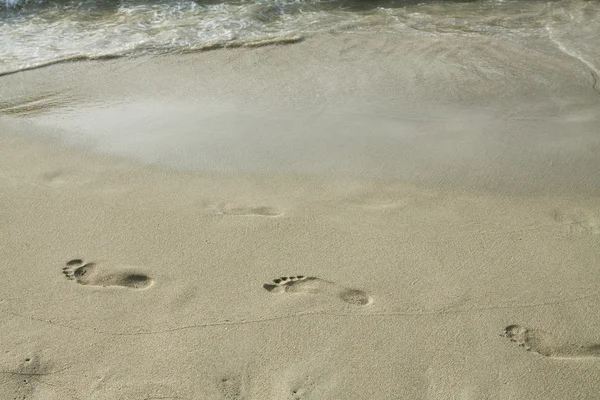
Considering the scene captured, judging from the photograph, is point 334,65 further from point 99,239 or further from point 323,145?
point 99,239

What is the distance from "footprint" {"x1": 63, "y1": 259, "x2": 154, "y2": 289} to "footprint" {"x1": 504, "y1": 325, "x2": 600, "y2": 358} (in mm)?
1697

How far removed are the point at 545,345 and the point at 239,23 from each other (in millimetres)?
5345

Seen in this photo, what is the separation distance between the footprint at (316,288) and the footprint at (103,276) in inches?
24.4

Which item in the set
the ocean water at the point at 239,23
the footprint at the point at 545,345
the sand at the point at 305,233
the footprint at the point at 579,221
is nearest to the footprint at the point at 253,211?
the sand at the point at 305,233

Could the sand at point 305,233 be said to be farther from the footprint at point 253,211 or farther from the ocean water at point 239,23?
the ocean water at point 239,23

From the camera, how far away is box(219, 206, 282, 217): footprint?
356cm

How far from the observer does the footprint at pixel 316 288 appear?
290 cm

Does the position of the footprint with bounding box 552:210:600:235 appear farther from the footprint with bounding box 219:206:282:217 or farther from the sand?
the footprint with bounding box 219:206:282:217

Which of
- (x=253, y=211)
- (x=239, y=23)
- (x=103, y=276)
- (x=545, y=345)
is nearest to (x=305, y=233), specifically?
(x=253, y=211)

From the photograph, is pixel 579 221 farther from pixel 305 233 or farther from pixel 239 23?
pixel 239 23

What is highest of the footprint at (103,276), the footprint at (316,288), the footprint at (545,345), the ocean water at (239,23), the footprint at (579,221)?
the ocean water at (239,23)

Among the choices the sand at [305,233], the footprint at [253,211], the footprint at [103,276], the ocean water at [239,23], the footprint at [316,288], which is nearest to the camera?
the sand at [305,233]

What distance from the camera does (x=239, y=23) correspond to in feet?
22.9

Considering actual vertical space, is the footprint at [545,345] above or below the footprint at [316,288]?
below
